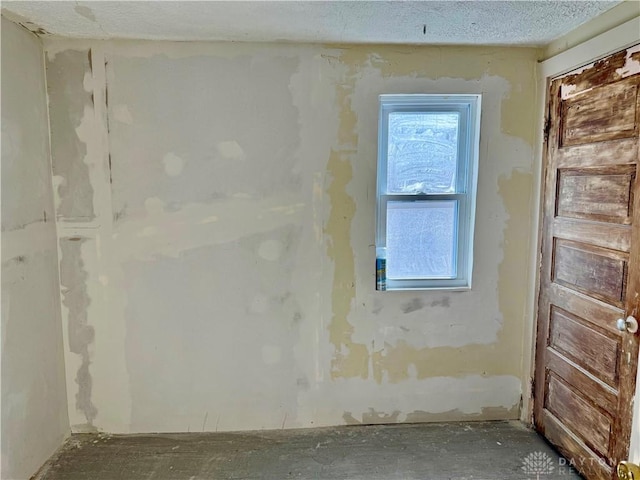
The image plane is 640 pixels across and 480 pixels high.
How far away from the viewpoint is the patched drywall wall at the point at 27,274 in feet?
6.44

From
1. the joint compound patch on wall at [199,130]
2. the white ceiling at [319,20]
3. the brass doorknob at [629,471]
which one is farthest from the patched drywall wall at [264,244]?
the brass doorknob at [629,471]

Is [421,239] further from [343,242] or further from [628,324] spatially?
[628,324]

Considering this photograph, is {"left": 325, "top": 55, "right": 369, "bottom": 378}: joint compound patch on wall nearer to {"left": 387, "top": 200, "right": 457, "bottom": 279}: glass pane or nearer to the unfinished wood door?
Result: {"left": 387, "top": 200, "right": 457, "bottom": 279}: glass pane

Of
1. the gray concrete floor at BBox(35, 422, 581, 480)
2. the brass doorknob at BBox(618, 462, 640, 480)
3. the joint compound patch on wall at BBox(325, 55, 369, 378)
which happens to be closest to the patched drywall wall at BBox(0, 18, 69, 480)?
the gray concrete floor at BBox(35, 422, 581, 480)

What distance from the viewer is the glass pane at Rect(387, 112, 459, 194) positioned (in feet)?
8.07

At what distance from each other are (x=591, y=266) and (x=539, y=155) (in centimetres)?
76

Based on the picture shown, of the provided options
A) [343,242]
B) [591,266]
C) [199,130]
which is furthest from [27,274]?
[591,266]

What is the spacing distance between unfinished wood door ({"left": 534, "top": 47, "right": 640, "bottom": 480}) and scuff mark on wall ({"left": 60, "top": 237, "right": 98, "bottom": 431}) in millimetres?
2731

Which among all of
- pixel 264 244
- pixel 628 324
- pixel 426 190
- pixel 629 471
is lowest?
pixel 629 471

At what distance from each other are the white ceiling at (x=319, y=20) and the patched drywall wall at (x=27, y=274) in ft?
1.00

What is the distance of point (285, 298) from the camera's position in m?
2.48

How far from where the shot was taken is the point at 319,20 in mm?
1982

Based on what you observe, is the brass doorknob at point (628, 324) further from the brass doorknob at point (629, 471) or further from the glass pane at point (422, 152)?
the glass pane at point (422, 152)

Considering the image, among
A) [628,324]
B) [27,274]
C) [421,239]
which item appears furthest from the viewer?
[421,239]
